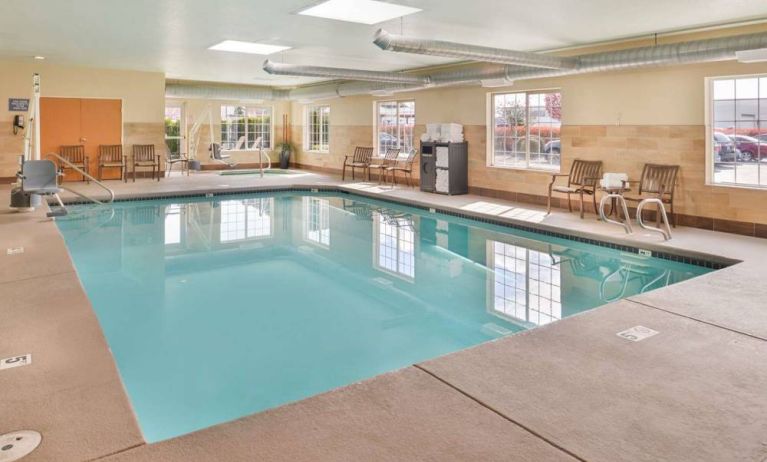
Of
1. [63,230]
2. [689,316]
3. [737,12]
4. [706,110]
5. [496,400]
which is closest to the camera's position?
[496,400]

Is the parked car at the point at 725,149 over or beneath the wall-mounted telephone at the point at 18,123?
beneath

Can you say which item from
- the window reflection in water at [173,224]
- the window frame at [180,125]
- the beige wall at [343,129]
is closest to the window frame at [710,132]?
the window reflection in water at [173,224]

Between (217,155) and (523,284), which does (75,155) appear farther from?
(523,284)

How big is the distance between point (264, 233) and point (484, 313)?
423 cm

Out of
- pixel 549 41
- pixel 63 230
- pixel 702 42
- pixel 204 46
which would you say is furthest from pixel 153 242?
pixel 702 42

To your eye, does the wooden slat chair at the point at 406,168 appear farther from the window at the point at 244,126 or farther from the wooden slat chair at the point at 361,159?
the window at the point at 244,126

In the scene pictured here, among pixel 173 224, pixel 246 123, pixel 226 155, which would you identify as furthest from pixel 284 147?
pixel 173 224

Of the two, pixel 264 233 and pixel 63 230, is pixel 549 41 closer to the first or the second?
pixel 264 233

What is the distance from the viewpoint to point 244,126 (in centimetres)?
1748

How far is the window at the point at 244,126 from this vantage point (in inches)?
674

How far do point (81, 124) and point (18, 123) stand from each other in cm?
122

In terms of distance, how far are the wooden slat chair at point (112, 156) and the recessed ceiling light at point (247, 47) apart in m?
4.76

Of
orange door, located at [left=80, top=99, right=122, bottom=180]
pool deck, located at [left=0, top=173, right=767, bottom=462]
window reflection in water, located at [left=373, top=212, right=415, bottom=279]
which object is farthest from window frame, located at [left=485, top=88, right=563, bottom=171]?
orange door, located at [left=80, top=99, right=122, bottom=180]

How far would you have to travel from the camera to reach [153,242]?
7.55 meters
